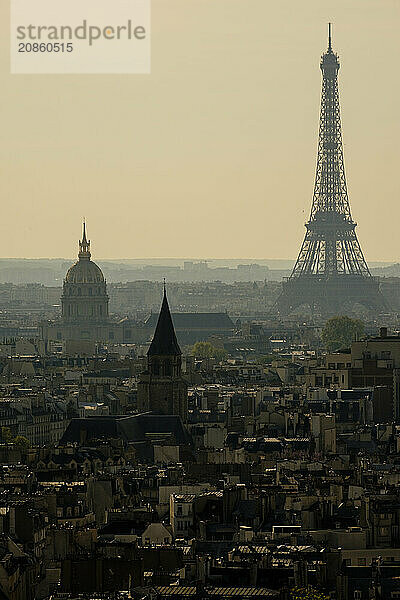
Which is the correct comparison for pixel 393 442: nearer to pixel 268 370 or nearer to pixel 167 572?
pixel 167 572

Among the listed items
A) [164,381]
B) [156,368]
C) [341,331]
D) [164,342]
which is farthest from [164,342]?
[341,331]

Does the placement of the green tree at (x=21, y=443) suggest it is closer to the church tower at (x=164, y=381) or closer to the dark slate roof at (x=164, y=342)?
the church tower at (x=164, y=381)

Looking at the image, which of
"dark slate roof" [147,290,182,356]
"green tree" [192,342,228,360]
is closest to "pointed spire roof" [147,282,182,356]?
"dark slate roof" [147,290,182,356]

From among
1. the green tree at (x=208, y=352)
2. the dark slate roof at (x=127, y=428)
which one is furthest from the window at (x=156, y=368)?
the green tree at (x=208, y=352)

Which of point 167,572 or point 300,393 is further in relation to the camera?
point 300,393

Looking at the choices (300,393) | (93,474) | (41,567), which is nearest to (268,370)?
(300,393)

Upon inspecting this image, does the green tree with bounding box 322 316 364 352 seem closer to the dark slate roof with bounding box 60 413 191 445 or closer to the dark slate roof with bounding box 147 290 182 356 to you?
the dark slate roof with bounding box 147 290 182 356

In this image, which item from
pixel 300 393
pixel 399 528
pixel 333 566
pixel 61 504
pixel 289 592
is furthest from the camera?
pixel 300 393
